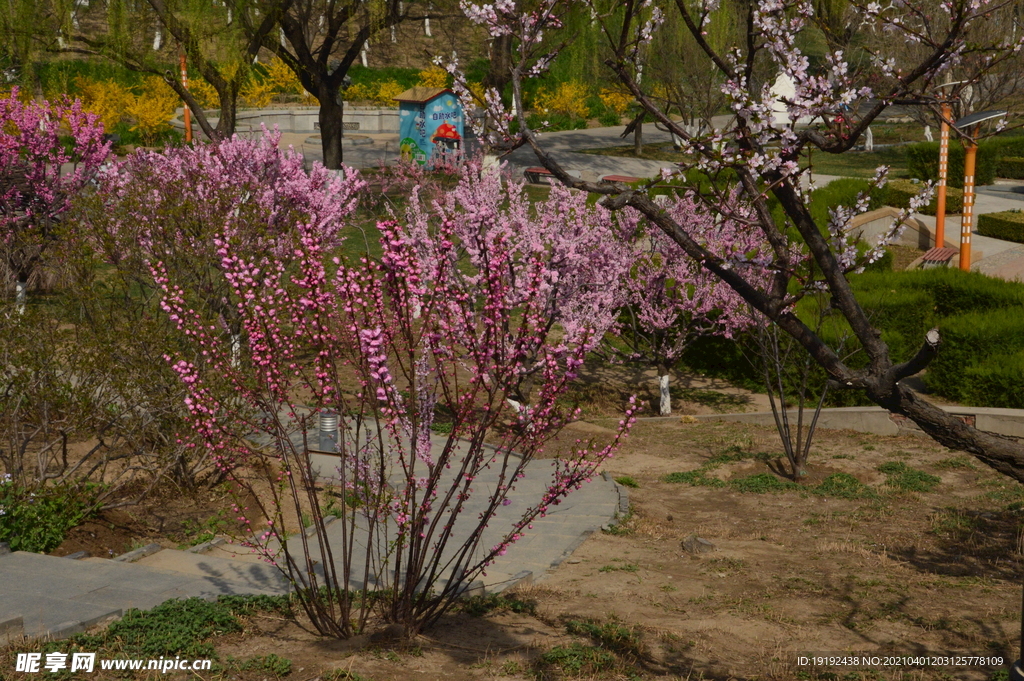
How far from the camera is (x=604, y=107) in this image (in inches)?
2087

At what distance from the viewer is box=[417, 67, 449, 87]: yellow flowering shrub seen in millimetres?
50938

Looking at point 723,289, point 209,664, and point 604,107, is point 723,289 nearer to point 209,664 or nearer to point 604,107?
point 209,664

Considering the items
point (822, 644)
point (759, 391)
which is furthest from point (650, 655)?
point (759, 391)

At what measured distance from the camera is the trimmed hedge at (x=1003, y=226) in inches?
1012

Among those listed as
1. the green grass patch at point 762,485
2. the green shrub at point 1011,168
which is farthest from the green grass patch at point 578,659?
the green shrub at point 1011,168

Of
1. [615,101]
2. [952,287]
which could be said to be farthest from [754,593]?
[615,101]

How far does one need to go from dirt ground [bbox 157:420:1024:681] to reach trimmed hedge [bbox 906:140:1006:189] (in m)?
22.6

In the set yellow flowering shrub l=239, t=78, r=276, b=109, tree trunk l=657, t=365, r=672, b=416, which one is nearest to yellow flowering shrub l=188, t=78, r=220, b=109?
yellow flowering shrub l=239, t=78, r=276, b=109

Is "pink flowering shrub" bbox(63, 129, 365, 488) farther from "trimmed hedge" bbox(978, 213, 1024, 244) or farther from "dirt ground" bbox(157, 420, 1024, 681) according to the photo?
"trimmed hedge" bbox(978, 213, 1024, 244)

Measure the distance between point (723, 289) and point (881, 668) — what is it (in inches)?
361

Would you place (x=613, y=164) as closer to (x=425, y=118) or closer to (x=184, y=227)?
(x=425, y=118)

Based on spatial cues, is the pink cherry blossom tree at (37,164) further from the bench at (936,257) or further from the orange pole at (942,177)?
the bench at (936,257)

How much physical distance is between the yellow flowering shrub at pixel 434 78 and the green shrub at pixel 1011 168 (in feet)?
84.9

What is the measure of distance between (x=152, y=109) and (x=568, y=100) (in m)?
20.8
